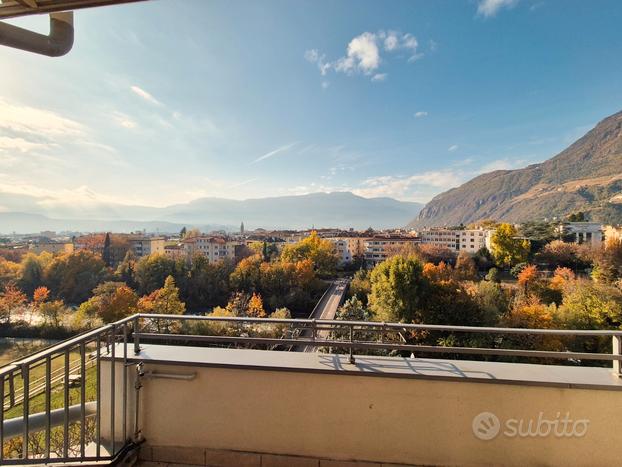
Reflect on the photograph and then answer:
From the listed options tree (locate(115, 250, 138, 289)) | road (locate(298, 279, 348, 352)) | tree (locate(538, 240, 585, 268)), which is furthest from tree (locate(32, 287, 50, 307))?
tree (locate(538, 240, 585, 268))

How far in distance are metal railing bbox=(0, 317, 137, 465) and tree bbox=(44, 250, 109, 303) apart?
93.3 ft

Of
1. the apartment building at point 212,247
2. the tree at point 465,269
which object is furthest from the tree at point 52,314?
the tree at point 465,269

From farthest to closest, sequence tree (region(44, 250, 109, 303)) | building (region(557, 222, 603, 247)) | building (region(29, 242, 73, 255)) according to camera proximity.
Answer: building (region(29, 242, 73, 255)) < building (region(557, 222, 603, 247)) < tree (region(44, 250, 109, 303))

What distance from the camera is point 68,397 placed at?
1374 mm

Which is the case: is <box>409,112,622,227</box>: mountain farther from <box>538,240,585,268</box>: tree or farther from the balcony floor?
the balcony floor

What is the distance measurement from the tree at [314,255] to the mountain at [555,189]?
40.6 meters

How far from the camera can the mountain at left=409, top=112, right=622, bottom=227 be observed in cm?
5217

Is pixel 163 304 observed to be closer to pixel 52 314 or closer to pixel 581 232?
pixel 52 314

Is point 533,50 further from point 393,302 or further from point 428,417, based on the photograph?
point 428,417

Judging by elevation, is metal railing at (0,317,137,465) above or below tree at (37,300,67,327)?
above

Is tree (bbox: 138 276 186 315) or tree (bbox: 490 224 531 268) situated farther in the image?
tree (bbox: 490 224 531 268)

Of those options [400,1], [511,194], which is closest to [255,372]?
[400,1]

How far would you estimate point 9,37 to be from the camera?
1411 mm

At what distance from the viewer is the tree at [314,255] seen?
27.8 m
